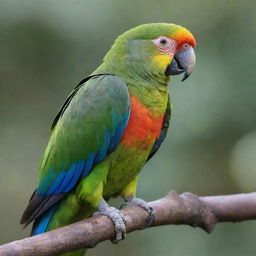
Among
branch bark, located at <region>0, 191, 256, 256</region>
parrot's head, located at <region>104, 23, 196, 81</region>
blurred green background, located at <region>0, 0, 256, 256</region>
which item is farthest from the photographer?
blurred green background, located at <region>0, 0, 256, 256</region>

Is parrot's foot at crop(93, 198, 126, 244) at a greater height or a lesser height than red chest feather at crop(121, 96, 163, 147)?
lesser

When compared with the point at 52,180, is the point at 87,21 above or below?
above

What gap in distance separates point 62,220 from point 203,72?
1.46m

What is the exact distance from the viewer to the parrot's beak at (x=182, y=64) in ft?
10.2

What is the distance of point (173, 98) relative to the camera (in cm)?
397

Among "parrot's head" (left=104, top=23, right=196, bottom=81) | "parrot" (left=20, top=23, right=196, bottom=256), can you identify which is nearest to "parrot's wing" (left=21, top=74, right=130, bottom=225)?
"parrot" (left=20, top=23, right=196, bottom=256)

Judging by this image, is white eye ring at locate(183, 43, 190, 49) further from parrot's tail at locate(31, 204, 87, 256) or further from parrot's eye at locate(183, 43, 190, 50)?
parrot's tail at locate(31, 204, 87, 256)

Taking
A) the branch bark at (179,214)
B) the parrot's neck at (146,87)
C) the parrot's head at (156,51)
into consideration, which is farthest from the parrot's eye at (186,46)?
the branch bark at (179,214)

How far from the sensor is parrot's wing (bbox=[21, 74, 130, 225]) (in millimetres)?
2918

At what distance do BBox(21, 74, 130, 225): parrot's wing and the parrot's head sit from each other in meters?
0.14

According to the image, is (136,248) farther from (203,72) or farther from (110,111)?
(110,111)

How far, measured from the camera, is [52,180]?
117 inches

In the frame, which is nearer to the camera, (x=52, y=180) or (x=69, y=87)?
(x=52, y=180)

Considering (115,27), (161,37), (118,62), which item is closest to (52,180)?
(118,62)
